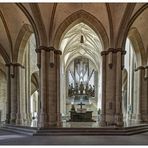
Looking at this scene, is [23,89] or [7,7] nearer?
[7,7]

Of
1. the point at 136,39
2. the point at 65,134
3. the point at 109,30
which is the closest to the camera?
the point at 65,134

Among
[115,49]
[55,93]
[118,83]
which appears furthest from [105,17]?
[55,93]

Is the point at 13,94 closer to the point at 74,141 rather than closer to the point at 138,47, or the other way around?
the point at 74,141

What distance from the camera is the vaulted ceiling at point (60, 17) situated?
451 inches

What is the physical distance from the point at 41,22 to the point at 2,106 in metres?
13.3

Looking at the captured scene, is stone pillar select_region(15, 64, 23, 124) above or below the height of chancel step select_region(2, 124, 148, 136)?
above

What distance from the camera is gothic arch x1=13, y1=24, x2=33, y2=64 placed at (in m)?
14.4

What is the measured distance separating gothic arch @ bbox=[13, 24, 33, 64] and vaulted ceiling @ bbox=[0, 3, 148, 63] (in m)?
0.26

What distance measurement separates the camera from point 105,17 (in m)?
12.6

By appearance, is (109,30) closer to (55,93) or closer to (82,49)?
(55,93)

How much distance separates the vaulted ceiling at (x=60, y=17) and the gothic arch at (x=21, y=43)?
0.86 ft

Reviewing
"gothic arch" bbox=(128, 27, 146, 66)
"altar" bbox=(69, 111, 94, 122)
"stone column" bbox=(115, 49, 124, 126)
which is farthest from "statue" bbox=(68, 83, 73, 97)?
"stone column" bbox=(115, 49, 124, 126)

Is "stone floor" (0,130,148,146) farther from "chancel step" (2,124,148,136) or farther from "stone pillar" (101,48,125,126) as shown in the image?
"stone pillar" (101,48,125,126)

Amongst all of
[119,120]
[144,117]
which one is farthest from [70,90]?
[119,120]
